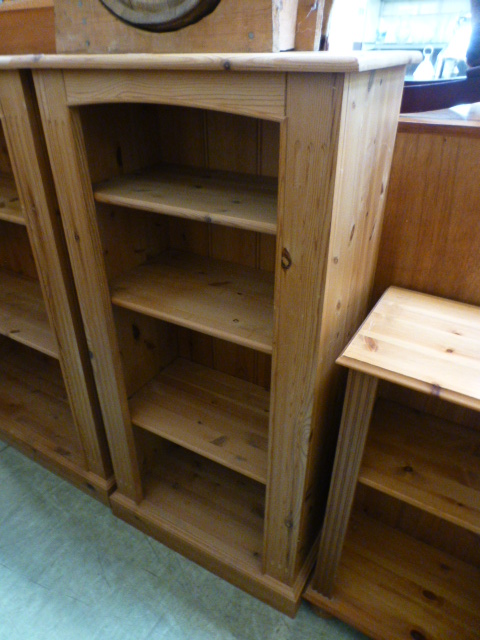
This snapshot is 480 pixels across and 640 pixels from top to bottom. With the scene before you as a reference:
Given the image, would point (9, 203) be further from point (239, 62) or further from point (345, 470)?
point (345, 470)

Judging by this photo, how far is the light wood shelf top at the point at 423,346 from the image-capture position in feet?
2.94

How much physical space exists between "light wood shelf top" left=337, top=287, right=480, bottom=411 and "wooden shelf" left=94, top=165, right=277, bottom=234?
35cm

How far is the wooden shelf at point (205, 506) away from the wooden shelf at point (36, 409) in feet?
1.02

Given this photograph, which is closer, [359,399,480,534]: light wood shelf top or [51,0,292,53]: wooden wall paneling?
[51,0,292,53]: wooden wall paneling

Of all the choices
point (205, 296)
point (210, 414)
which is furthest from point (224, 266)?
point (210, 414)

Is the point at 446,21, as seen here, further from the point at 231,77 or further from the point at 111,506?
the point at 111,506

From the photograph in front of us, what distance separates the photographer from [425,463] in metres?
1.19

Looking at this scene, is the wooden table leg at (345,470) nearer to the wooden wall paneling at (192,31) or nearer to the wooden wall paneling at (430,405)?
the wooden wall paneling at (430,405)

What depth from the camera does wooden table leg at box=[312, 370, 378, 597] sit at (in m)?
1.02

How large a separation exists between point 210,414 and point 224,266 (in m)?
0.50

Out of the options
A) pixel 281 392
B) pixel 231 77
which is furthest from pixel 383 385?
pixel 231 77

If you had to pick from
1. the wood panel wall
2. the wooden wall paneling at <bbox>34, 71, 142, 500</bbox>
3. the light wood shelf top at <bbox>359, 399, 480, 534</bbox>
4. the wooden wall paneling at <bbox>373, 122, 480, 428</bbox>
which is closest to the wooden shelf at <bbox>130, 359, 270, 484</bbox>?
the wooden wall paneling at <bbox>34, 71, 142, 500</bbox>

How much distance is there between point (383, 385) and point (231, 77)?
97cm

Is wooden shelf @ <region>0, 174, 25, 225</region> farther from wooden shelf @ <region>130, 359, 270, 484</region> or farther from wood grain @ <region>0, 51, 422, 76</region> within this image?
wooden shelf @ <region>130, 359, 270, 484</region>
